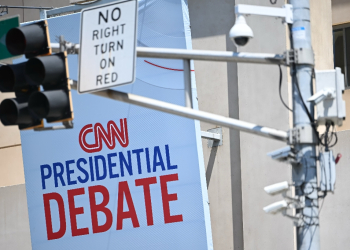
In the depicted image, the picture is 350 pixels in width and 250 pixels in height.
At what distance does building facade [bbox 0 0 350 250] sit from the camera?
1295 centimetres

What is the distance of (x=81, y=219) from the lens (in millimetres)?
14336

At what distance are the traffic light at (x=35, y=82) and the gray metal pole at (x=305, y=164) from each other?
281 cm

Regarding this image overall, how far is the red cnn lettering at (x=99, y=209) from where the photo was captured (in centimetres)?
1405

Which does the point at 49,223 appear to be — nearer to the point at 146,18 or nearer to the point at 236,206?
the point at 236,206

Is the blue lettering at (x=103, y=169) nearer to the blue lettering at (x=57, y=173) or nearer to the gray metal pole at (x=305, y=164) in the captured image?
the blue lettering at (x=57, y=173)

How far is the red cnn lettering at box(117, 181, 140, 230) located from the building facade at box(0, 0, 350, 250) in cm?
187

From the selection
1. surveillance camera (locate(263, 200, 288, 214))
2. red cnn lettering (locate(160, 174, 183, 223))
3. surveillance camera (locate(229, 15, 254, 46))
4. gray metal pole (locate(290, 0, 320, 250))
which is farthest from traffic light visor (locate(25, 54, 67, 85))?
red cnn lettering (locate(160, 174, 183, 223))

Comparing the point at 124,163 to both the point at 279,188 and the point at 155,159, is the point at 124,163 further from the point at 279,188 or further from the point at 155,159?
the point at 279,188

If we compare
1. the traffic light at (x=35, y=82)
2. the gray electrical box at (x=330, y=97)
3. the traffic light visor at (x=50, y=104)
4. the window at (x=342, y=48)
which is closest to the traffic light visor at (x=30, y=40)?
the traffic light at (x=35, y=82)

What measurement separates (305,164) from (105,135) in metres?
7.67

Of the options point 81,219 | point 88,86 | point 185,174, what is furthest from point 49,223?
point 88,86

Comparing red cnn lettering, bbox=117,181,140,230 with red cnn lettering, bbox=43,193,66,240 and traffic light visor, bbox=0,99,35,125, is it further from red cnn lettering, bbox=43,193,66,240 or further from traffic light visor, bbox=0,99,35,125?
traffic light visor, bbox=0,99,35,125

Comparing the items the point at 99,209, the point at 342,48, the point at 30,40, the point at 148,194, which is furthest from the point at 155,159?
the point at 342,48

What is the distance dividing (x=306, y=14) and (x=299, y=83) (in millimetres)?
922
